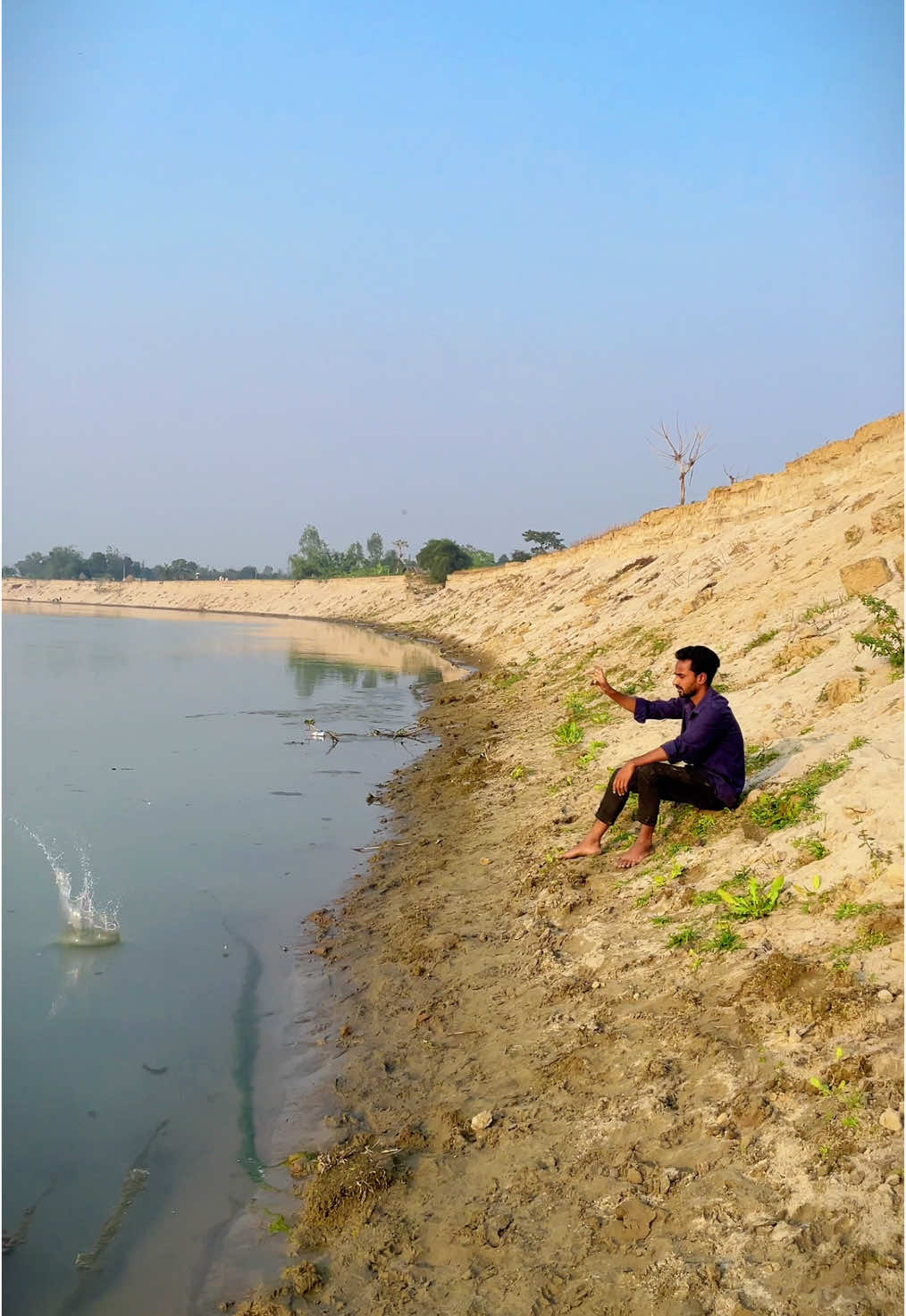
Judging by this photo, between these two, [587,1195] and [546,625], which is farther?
[546,625]

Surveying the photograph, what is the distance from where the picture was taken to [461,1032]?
5109 mm

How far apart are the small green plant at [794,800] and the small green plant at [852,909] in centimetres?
108

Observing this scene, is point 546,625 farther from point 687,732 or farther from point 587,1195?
point 587,1195

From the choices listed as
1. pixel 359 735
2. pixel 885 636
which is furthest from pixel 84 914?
pixel 359 735

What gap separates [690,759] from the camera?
6.45 meters

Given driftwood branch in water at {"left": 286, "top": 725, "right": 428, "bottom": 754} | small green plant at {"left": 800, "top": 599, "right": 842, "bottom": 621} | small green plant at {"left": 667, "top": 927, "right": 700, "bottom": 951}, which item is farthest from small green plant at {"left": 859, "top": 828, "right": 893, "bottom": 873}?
driftwood branch in water at {"left": 286, "top": 725, "right": 428, "bottom": 754}

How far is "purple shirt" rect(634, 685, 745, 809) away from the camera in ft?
20.6

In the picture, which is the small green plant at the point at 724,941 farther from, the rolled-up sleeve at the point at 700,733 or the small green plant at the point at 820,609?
the small green plant at the point at 820,609

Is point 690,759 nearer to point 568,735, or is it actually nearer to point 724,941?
point 724,941

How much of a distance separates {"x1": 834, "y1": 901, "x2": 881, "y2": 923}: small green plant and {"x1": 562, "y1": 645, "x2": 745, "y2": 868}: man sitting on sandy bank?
5.34 ft

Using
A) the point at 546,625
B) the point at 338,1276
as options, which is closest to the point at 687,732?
the point at 338,1276

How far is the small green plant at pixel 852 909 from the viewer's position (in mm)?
4707

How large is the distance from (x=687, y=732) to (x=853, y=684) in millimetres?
2448

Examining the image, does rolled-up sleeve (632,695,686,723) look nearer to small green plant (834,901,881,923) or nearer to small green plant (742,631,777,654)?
small green plant (834,901,881,923)
